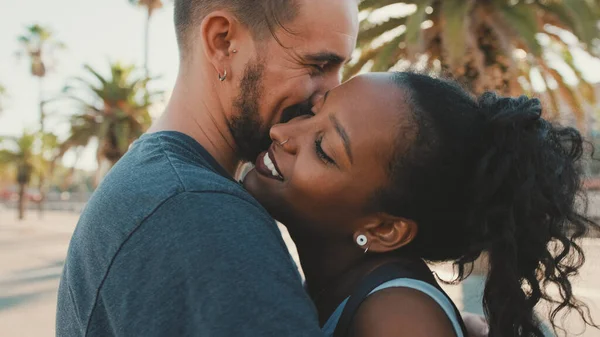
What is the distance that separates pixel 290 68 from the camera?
200 cm

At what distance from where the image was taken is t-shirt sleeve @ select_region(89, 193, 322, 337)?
3.81 feet

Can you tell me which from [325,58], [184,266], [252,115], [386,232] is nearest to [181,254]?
[184,266]

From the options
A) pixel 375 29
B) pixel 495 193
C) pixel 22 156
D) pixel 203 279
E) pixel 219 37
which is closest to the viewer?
pixel 203 279

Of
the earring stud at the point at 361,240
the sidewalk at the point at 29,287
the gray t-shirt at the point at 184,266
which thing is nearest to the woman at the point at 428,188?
the earring stud at the point at 361,240

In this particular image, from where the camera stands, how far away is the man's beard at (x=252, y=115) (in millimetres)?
1991

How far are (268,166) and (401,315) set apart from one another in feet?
2.24

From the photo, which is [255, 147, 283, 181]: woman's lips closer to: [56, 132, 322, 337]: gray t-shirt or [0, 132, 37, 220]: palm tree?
[56, 132, 322, 337]: gray t-shirt

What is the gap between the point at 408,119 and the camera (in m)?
1.77

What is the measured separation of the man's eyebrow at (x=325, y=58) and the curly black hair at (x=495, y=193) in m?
0.24

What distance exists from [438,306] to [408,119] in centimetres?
54

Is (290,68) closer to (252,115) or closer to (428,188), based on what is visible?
(252,115)

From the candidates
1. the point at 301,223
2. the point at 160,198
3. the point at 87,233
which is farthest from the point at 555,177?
the point at 87,233

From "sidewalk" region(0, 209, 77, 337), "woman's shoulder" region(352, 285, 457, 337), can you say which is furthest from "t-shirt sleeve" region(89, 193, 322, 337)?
"sidewalk" region(0, 209, 77, 337)

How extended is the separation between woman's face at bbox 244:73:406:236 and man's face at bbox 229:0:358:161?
0.18m
